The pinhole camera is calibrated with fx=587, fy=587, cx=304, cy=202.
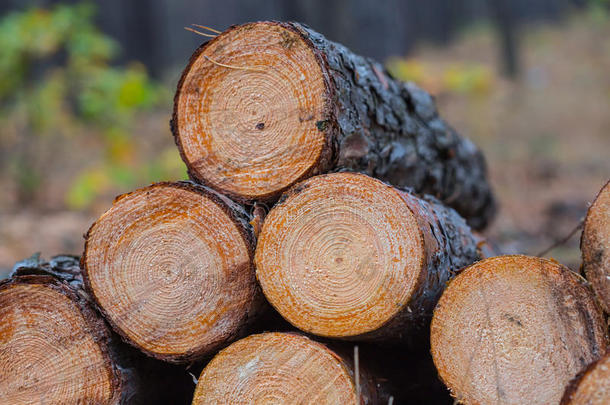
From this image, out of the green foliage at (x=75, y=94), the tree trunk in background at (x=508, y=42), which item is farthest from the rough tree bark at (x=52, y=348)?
the tree trunk in background at (x=508, y=42)

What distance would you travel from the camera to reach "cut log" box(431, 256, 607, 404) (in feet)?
5.90

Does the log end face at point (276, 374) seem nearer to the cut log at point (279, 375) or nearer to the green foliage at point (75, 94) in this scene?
the cut log at point (279, 375)

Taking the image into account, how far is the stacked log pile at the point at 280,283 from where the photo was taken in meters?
1.85

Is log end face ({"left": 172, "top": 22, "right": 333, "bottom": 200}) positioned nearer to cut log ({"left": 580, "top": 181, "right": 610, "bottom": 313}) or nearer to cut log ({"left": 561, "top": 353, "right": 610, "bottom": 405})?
cut log ({"left": 580, "top": 181, "right": 610, "bottom": 313})

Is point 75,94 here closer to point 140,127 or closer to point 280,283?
point 140,127

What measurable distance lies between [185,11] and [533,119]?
31.2 meters

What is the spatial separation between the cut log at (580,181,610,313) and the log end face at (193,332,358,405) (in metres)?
0.82

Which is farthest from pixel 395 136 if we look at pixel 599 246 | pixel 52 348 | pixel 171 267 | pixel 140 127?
pixel 140 127

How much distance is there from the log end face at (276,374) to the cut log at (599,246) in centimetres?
82

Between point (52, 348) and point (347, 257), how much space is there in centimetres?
108

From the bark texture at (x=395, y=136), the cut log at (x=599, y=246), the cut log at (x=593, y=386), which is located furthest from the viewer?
the bark texture at (x=395, y=136)

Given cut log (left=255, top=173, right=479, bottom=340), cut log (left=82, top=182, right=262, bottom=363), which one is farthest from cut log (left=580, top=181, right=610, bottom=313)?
cut log (left=82, top=182, right=262, bottom=363)

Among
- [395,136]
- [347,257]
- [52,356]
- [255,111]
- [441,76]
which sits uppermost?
[255,111]

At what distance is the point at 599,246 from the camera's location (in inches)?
71.4
